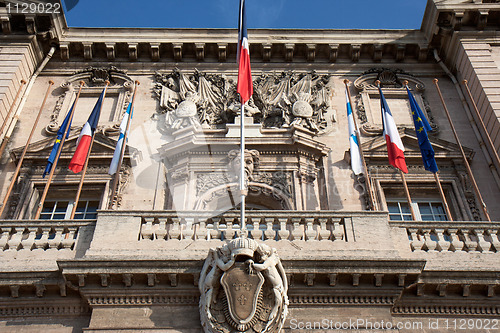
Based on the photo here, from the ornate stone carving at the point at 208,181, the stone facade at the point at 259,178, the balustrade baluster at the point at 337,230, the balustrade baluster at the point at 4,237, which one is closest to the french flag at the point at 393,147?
the stone facade at the point at 259,178

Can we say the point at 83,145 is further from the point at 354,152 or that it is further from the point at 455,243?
the point at 455,243

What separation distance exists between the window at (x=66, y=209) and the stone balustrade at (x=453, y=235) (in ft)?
25.4

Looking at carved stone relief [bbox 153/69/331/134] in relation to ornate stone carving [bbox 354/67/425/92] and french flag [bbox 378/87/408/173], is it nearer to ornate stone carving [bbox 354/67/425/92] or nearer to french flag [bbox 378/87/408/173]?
ornate stone carving [bbox 354/67/425/92]

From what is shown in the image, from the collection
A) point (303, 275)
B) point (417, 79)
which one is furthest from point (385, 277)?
point (417, 79)

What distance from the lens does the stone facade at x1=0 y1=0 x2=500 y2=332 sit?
976 cm

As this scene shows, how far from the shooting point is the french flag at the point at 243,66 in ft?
44.9

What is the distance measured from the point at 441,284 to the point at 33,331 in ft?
23.5

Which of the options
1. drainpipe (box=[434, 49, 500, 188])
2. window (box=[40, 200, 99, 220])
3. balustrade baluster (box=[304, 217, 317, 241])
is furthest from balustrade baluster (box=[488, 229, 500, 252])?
window (box=[40, 200, 99, 220])

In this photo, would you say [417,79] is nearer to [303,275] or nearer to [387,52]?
[387,52]

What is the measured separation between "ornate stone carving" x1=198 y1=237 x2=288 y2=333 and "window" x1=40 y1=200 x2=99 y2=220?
5.83 metres

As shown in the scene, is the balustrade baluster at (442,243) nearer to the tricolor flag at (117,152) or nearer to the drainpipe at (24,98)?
the tricolor flag at (117,152)

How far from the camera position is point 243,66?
14.1 metres

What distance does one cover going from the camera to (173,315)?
960cm

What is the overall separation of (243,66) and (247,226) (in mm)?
4933
